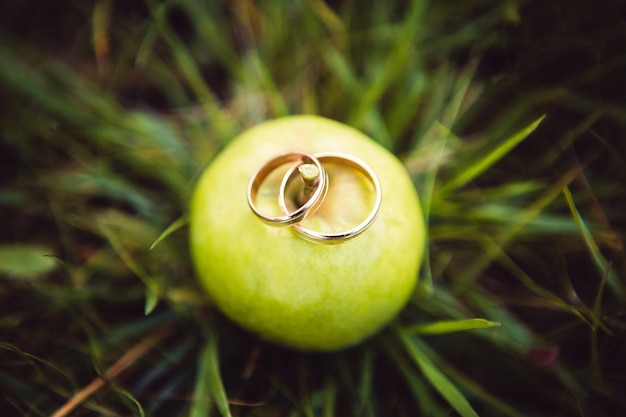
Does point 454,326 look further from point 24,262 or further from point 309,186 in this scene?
point 24,262

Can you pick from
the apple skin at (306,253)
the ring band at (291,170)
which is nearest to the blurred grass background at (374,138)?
the apple skin at (306,253)

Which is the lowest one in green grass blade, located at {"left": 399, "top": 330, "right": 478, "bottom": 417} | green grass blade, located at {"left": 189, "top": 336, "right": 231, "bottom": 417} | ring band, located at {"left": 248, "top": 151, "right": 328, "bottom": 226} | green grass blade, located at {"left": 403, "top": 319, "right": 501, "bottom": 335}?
green grass blade, located at {"left": 189, "top": 336, "right": 231, "bottom": 417}

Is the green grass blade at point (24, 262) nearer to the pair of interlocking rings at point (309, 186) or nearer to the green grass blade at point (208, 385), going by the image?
the green grass blade at point (208, 385)

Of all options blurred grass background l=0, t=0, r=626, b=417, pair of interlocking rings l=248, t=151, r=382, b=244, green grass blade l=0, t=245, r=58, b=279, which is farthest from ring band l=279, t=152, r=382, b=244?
green grass blade l=0, t=245, r=58, b=279

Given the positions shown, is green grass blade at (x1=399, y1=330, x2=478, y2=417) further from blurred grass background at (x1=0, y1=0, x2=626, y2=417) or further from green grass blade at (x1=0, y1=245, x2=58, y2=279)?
green grass blade at (x1=0, y1=245, x2=58, y2=279)

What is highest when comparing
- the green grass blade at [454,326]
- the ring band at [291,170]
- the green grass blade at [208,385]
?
the ring band at [291,170]

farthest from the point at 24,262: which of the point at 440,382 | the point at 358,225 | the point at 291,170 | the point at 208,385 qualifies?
the point at 440,382
